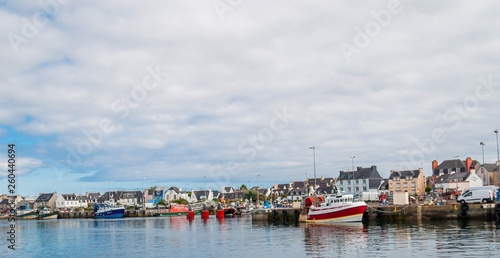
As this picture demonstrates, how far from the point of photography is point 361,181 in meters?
170

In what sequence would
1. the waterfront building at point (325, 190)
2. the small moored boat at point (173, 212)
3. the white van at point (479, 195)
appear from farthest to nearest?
1. the waterfront building at point (325, 190)
2. the small moored boat at point (173, 212)
3. the white van at point (479, 195)

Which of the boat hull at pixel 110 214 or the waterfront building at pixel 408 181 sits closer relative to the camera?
the waterfront building at pixel 408 181

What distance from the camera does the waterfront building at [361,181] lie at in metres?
168

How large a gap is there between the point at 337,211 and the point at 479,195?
2015 cm

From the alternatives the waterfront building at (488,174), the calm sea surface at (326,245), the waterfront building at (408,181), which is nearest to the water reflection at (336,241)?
the calm sea surface at (326,245)

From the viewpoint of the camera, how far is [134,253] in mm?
54562

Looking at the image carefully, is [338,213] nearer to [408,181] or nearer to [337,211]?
[337,211]

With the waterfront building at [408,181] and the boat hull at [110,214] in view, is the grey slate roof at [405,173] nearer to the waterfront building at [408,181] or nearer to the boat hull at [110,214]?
the waterfront building at [408,181]

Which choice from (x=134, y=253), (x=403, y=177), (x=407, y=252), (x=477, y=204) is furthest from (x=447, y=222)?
(x=403, y=177)

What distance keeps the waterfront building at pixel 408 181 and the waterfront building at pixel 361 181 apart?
7.27 metres

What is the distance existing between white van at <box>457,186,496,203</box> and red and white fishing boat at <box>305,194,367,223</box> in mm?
14314

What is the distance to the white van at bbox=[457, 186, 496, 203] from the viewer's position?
7956 cm

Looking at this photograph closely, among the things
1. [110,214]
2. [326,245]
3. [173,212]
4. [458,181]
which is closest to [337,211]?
[326,245]

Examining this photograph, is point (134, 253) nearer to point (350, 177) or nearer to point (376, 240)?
point (376, 240)
